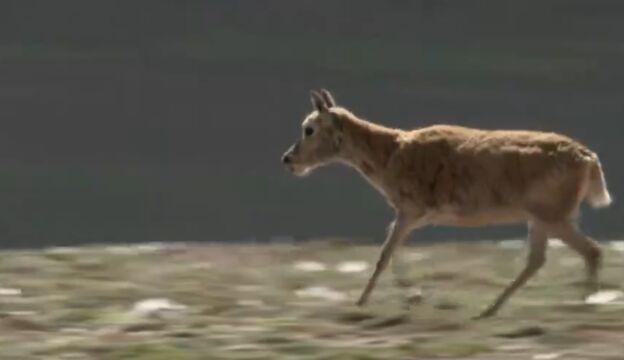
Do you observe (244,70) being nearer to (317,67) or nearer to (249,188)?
(317,67)

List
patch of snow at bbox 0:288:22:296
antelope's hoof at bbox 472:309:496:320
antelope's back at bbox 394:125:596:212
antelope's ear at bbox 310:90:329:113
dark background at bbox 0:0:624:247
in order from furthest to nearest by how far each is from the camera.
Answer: dark background at bbox 0:0:624:247, antelope's ear at bbox 310:90:329:113, patch of snow at bbox 0:288:22:296, antelope's back at bbox 394:125:596:212, antelope's hoof at bbox 472:309:496:320

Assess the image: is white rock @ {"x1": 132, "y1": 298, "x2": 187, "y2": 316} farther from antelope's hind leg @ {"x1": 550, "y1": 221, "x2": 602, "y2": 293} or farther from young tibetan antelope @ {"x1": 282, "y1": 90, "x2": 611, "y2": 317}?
antelope's hind leg @ {"x1": 550, "y1": 221, "x2": 602, "y2": 293}

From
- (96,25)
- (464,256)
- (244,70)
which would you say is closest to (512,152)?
(464,256)

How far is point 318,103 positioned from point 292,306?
1504 millimetres

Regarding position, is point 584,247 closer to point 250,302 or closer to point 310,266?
point 250,302

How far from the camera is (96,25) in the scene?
41.9 metres

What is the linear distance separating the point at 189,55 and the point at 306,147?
2626 cm

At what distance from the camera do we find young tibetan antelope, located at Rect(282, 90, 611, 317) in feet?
40.7

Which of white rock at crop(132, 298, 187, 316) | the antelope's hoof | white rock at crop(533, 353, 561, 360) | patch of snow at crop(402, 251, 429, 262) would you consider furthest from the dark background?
white rock at crop(533, 353, 561, 360)

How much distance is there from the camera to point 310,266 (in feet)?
48.7

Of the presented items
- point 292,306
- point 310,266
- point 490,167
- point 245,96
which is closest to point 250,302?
point 292,306

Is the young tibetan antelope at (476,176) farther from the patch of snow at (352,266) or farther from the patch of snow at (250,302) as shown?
the patch of snow at (352,266)

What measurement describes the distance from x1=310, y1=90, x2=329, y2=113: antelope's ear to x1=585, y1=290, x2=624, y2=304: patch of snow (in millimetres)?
2076

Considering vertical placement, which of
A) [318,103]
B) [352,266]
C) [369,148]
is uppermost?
[318,103]
